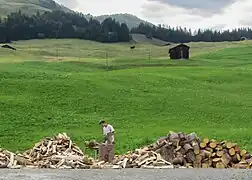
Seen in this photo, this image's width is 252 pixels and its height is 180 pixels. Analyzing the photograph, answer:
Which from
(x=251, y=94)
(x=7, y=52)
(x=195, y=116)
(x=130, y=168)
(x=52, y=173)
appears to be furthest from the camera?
(x=7, y=52)

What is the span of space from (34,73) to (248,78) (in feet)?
82.9

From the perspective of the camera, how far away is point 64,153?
24219mm

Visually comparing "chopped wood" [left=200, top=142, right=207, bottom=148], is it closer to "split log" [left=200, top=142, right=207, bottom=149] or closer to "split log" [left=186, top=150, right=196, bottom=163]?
"split log" [left=200, top=142, right=207, bottom=149]

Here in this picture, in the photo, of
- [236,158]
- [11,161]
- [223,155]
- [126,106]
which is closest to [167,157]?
[223,155]

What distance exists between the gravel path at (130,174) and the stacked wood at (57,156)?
52.0 inches

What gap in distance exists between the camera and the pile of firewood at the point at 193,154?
23906mm

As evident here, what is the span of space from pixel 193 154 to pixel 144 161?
213cm

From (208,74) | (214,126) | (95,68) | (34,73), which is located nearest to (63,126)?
(214,126)

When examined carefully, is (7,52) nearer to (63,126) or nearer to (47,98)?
(47,98)

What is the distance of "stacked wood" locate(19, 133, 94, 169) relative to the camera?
2330 centimetres

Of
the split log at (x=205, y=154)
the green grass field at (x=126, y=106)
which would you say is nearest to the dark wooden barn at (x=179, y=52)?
the green grass field at (x=126, y=106)

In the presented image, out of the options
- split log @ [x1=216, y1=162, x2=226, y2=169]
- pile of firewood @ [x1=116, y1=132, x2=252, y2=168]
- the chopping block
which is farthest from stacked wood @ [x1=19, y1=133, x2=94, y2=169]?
split log @ [x1=216, y1=162, x2=226, y2=169]

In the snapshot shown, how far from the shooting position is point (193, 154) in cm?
2412

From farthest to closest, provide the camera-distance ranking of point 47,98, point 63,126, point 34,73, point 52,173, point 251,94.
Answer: point 34,73 < point 251,94 < point 47,98 < point 63,126 < point 52,173
